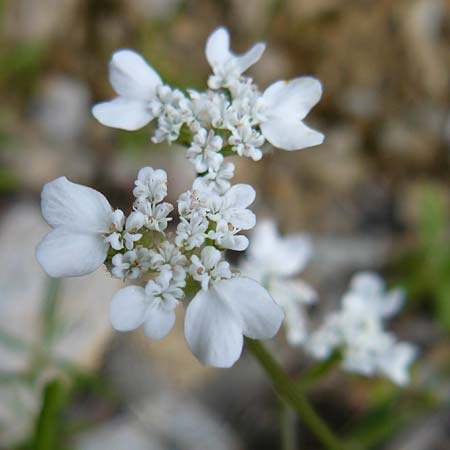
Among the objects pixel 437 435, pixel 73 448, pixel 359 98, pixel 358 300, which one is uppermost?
pixel 359 98

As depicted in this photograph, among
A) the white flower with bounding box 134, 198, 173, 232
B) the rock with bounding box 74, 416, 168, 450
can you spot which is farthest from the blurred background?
the white flower with bounding box 134, 198, 173, 232

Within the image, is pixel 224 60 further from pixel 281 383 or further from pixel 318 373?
pixel 318 373

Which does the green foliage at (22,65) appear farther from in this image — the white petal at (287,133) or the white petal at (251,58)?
the white petal at (287,133)


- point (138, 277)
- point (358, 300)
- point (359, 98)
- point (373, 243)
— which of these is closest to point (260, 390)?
point (373, 243)

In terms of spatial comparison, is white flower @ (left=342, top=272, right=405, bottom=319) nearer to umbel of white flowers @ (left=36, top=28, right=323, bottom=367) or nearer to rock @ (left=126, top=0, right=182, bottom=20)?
umbel of white flowers @ (left=36, top=28, right=323, bottom=367)

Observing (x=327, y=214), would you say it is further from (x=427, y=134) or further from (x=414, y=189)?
(x=427, y=134)

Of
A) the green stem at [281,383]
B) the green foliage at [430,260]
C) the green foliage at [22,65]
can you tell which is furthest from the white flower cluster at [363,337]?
the green foliage at [22,65]

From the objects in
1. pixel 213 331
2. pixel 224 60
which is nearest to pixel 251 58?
pixel 224 60
